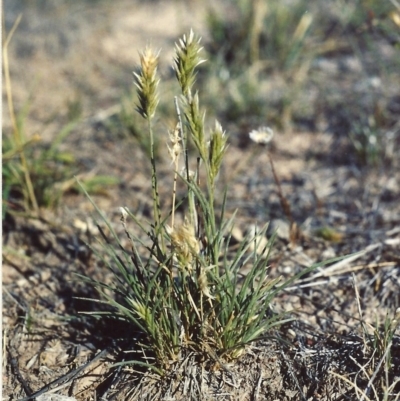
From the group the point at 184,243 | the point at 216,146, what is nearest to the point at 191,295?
the point at 184,243

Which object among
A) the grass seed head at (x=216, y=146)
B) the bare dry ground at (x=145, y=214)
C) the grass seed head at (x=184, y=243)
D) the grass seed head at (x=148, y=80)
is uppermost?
the grass seed head at (x=148, y=80)

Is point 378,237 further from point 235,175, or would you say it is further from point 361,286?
point 235,175

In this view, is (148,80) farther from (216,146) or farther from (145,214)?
(145,214)

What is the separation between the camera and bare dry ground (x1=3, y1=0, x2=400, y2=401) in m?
1.95

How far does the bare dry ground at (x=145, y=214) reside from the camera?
1954 mm

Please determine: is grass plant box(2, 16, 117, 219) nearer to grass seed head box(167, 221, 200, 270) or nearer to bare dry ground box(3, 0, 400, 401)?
bare dry ground box(3, 0, 400, 401)

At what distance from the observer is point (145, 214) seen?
2896 millimetres

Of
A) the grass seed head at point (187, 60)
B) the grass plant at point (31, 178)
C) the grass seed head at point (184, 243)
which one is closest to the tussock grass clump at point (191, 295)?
the grass seed head at point (184, 243)

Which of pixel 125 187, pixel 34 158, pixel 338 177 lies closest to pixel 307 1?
pixel 338 177

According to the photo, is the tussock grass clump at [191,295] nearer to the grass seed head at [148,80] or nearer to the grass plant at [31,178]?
the grass seed head at [148,80]

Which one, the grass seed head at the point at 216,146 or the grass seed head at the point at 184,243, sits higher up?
the grass seed head at the point at 216,146

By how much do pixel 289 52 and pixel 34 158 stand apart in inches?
71.3

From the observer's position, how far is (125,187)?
311cm

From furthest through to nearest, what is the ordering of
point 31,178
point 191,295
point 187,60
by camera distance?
1. point 31,178
2. point 191,295
3. point 187,60
